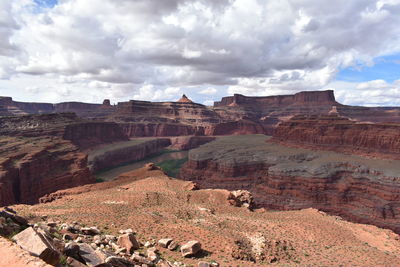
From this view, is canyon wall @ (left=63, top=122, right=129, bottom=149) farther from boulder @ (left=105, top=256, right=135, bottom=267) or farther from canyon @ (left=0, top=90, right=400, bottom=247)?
boulder @ (left=105, top=256, right=135, bottom=267)

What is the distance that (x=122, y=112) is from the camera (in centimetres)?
18075

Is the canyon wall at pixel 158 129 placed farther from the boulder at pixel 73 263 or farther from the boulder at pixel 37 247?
the boulder at pixel 37 247

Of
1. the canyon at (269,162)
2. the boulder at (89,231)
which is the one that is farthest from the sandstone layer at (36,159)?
the boulder at (89,231)

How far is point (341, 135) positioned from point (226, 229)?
2728 inches

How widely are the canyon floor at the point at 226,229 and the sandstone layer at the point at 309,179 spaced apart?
1047 inches

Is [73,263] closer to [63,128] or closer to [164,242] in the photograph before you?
[164,242]

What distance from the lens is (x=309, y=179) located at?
63.3 meters

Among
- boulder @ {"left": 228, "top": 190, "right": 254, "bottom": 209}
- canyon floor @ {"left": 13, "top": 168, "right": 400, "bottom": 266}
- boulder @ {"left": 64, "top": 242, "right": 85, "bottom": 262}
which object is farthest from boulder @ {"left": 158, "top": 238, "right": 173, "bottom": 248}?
boulder @ {"left": 228, "top": 190, "right": 254, "bottom": 209}

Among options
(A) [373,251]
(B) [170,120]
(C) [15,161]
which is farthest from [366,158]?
(B) [170,120]

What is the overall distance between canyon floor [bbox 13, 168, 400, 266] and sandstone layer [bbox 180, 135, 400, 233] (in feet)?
87.2

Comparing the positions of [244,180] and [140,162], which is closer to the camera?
[244,180]

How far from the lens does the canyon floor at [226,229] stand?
66.2ft

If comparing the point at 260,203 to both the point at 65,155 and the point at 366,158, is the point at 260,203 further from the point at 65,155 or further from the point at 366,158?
the point at 65,155

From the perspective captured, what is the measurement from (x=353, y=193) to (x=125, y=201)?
5212 cm
